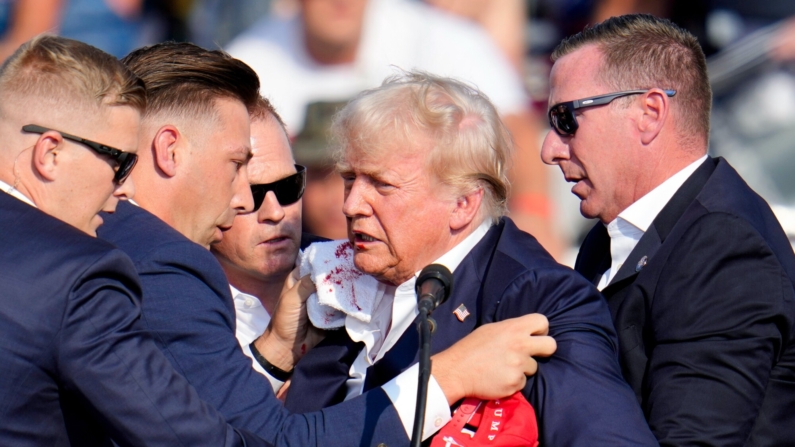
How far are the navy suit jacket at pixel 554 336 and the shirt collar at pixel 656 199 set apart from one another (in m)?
0.42

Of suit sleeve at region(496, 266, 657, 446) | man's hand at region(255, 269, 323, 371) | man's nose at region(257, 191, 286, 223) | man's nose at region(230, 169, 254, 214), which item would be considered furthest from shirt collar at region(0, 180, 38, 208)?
man's nose at region(257, 191, 286, 223)

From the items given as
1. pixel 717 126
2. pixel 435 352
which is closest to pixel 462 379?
pixel 435 352

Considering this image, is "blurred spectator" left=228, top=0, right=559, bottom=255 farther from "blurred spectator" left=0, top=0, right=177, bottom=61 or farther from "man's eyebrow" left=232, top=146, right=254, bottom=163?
"man's eyebrow" left=232, top=146, right=254, bottom=163

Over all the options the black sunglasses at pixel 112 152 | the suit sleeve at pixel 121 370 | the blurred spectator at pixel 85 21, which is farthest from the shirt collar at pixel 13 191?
the blurred spectator at pixel 85 21

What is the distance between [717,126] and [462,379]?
4826mm

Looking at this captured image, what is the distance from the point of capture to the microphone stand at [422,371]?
221cm

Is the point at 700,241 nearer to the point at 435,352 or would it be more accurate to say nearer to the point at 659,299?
the point at 659,299

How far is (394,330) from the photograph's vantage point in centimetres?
302

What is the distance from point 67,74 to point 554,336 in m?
1.45

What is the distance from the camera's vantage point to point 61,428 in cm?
231

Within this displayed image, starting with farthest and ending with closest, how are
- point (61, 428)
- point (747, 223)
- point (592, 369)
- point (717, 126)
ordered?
point (717, 126)
point (747, 223)
point (592, 369)
point (61, 428)

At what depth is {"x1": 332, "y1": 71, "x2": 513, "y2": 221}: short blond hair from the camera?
9.72ft

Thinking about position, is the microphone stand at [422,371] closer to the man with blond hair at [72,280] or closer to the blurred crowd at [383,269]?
the blurred crowd at [383,269]

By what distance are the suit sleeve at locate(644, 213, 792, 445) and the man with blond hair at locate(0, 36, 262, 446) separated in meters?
1.13
